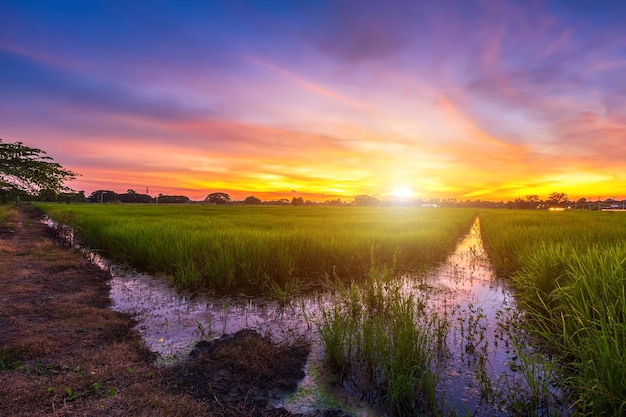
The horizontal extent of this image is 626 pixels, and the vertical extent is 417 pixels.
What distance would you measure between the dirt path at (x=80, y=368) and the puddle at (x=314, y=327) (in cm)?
33

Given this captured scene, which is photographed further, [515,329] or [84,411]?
[515,329]

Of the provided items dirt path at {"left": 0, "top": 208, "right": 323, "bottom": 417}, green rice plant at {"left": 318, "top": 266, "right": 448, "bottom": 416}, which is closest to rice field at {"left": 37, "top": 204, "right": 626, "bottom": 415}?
green rice plant at {"left": 318, "top": 266, "right": 448, "bottom": 416}

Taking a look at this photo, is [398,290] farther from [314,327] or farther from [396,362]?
[396,362]

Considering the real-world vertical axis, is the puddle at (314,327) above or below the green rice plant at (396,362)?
below

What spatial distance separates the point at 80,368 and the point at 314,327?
252cm

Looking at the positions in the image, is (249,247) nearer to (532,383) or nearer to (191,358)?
(191,358)

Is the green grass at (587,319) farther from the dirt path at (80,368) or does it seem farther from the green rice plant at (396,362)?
the dirt path at (80,368)

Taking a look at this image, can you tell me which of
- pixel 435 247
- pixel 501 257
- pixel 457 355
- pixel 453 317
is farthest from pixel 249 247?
pixel 501 257

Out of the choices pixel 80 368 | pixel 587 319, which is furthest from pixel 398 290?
pixel 80 368

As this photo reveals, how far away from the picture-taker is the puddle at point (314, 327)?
2.79 m

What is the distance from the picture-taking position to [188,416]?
2381 mm

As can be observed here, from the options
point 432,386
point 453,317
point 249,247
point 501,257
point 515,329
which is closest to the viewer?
point 432,386

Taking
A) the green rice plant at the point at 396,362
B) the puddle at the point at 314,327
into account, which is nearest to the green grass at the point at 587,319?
the puddle at the point at 314,327

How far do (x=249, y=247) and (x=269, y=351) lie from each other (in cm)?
401
